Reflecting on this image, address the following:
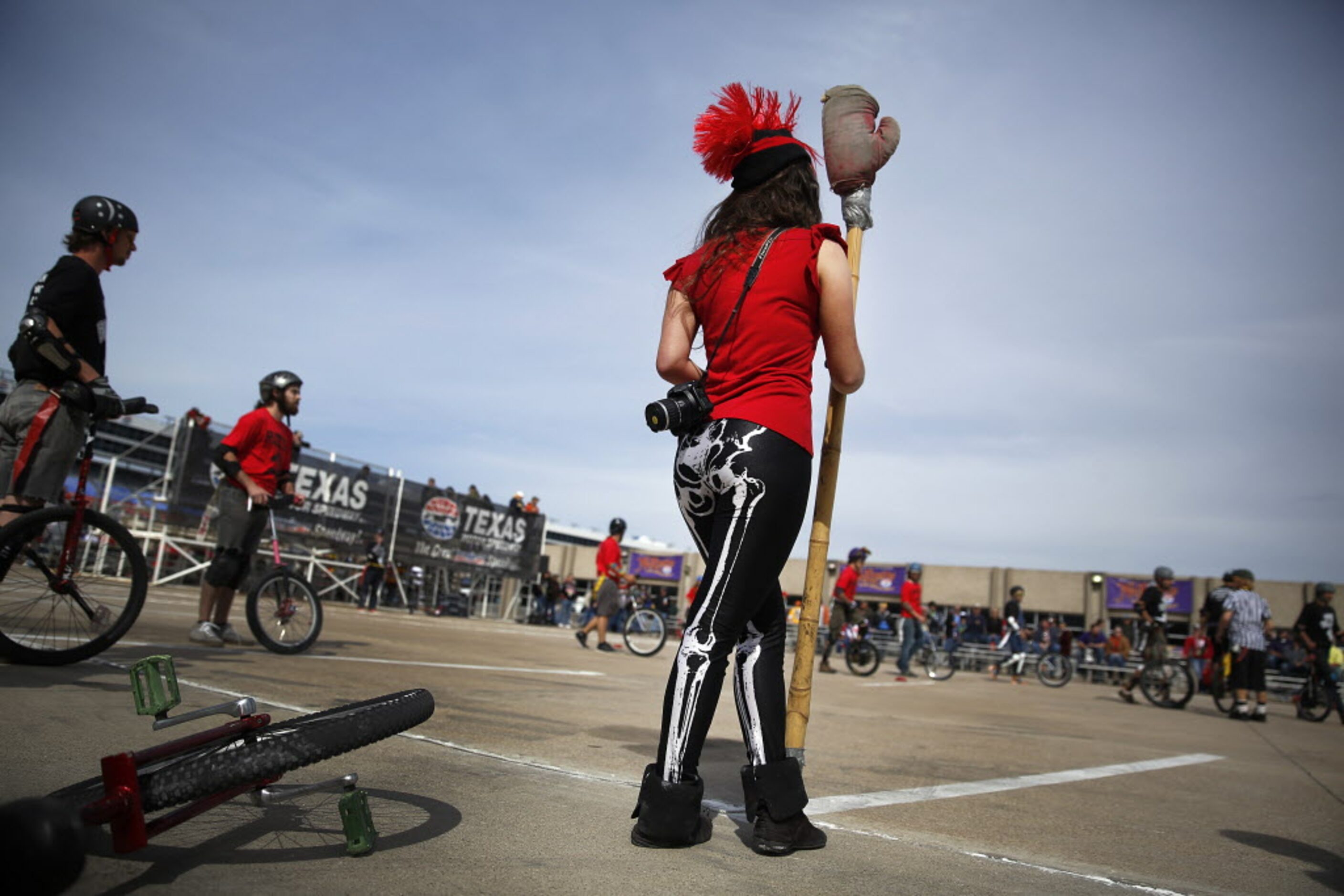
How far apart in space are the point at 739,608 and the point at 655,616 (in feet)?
37.3

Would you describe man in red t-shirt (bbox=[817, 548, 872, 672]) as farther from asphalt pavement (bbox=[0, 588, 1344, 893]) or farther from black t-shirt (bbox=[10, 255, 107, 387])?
black t-shirt (bbox=[10, 255, 107, 387])

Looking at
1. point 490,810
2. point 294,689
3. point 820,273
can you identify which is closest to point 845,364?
point 820,273

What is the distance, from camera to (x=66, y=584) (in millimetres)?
3906

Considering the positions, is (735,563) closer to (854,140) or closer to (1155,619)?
(854,140)

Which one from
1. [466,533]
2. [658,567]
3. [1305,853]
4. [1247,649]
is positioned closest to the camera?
[1305,853]

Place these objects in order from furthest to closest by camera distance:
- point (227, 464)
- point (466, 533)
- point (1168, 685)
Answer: point (466, 533), point (1168, 685), point (227, 464)

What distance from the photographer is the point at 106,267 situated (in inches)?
159

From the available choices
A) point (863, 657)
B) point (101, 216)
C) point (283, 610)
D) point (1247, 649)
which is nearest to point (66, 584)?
point (101, 216)

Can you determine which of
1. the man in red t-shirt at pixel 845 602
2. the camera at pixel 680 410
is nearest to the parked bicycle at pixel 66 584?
the camera at pixel 680 410

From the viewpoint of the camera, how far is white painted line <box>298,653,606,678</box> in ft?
18.3

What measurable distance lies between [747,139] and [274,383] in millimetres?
4799

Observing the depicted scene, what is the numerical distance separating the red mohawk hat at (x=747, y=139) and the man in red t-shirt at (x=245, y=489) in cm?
424

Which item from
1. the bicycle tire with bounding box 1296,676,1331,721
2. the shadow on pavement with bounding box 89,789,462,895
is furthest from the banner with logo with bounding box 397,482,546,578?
the shadow on pavement with bounding box 89,789,462,895

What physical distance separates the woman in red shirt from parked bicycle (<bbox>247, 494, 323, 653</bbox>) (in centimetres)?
443
